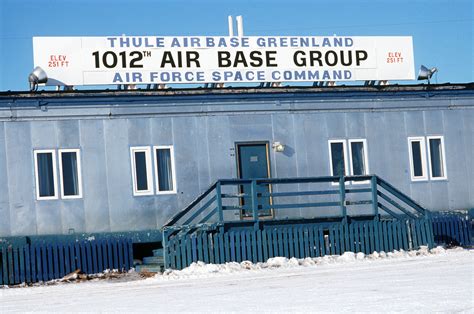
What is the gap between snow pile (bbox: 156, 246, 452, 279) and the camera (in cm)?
2041

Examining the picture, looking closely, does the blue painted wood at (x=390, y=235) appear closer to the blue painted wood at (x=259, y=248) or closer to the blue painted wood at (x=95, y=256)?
the blue painted wood at (x=259, y=248)

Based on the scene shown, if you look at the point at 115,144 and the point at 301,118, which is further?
the point at 301,118

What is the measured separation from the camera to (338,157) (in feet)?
81.0

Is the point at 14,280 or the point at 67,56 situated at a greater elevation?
the point at 67,56

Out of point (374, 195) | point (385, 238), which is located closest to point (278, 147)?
point (374, 195)

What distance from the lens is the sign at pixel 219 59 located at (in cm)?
2372

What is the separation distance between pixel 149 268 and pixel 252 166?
4.16 meters

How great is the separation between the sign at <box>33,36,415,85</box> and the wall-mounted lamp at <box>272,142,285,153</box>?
207 cm

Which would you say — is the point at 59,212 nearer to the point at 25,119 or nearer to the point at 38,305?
the point at 25,119

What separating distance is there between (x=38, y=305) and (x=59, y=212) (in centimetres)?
654

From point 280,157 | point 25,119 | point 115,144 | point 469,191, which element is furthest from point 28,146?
point 469,191

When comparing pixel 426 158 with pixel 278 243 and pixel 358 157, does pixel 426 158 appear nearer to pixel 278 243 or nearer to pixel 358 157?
pixel 358 157

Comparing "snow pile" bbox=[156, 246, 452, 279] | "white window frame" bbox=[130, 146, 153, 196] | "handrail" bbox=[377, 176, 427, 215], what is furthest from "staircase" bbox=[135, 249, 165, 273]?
"handrail" bbox=[377, 176, 427, 215]

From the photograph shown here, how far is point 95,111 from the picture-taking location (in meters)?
22.8
